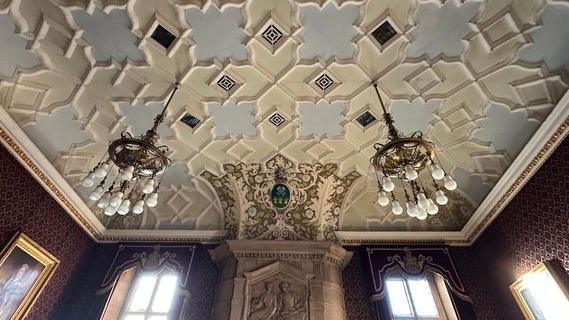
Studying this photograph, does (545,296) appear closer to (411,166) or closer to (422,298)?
(422,298)

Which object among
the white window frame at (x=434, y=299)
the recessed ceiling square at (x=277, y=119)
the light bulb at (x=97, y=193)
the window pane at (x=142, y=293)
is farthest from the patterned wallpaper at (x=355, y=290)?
the light bulb at (x=97, y=193)

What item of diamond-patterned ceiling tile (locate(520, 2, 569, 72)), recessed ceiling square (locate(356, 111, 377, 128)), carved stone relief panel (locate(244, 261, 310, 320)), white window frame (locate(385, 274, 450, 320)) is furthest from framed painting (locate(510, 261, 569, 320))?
carved stone relief panel (locate(244, 261, 310, 320))

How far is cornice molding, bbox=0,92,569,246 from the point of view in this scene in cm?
454

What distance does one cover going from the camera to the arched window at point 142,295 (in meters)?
5.66

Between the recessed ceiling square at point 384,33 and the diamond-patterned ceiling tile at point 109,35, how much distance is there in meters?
3.13

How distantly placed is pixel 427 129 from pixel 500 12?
6.37 feet

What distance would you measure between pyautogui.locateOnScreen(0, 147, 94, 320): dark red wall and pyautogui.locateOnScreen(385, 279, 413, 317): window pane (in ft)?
18.6

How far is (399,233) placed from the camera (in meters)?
6.33

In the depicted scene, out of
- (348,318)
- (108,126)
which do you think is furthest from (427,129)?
(108,126)

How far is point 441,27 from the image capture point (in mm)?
4117

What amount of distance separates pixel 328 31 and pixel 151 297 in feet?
17.5

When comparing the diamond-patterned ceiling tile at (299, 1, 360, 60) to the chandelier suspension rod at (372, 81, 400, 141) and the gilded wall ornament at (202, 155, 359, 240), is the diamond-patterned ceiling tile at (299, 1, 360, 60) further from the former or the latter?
the gilded wall ornament at (202, 155, 359, 240)

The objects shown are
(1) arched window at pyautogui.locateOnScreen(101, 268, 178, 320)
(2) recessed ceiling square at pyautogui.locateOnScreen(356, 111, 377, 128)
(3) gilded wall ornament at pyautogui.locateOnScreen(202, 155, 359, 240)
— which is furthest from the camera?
(3) gilded wall ornament at pyautogui.locateOnScreen(202, 155, 359, 240)

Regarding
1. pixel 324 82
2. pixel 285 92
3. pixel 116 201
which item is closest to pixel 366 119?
pixel 324 82
